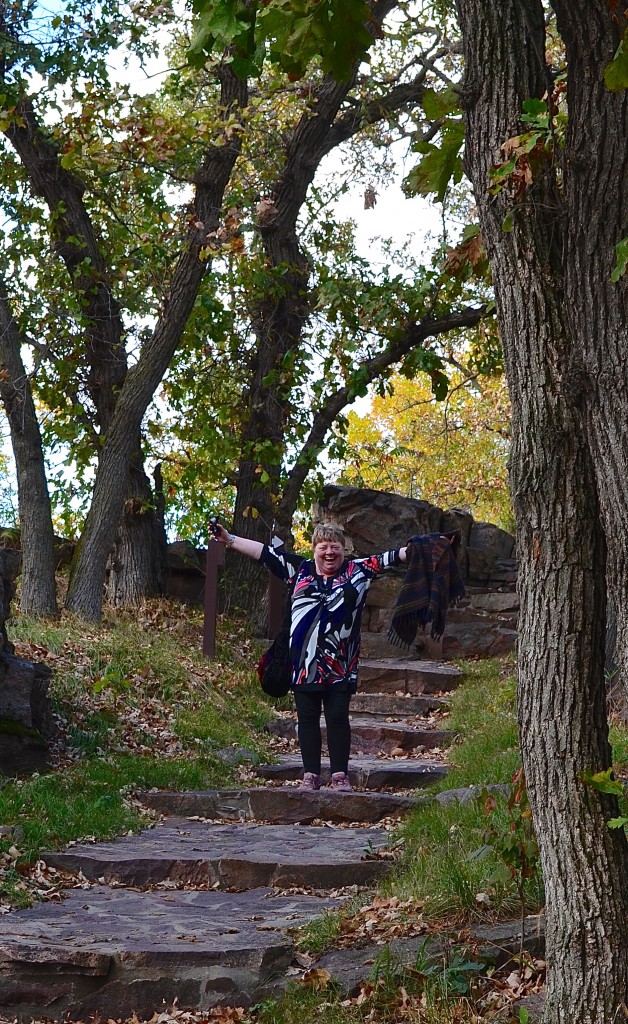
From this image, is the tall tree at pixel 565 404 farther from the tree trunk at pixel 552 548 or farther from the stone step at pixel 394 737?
the stone step at pixel 394 737

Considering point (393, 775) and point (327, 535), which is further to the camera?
point (393, 775)

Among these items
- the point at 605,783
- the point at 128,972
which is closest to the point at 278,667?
the point at 128,972

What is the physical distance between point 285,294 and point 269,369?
1048mm

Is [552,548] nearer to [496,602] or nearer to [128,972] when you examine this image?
[128,972]

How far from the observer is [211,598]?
11.9 m

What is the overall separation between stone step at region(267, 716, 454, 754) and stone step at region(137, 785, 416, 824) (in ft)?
6.66

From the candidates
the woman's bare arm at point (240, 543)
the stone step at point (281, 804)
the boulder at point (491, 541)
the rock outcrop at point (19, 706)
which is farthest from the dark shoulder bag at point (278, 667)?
the boulder at point (491, 541)

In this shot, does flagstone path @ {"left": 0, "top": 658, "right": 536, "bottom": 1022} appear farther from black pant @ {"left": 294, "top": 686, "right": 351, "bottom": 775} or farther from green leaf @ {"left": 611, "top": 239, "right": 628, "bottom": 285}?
green leaf @ {"left": 611, "top": 239, "right": 628, "bottom": 285}

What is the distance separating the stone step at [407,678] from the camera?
12.3 m

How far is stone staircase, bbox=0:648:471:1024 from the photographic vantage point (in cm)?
485

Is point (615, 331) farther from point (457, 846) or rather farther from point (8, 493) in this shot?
point (8, 493)

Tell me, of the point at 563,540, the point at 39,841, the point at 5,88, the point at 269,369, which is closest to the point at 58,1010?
the point at 39,841

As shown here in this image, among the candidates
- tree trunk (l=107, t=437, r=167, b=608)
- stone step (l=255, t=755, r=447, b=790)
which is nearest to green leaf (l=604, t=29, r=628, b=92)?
stone step (l=255, t=755, r=447, b=790)

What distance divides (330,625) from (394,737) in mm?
2966
